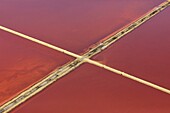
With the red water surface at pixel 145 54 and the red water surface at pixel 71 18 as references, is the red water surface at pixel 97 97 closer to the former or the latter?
the red water surface at pixel 145 54

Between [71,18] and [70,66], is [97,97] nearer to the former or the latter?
[70,66]

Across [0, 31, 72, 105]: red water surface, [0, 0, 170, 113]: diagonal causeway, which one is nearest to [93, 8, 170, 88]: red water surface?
[0, 0, 170, 113]: diagonal causeway

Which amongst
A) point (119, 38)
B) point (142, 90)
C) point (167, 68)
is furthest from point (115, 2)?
point (142, 90)

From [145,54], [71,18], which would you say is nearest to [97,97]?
[145,54]

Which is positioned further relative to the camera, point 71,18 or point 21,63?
point 71,18

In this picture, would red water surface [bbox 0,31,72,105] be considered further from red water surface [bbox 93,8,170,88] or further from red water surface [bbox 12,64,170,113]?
red water surface [bbox 93,8,170,88]

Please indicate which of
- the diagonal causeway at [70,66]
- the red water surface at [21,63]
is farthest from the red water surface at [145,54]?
the red water surface at [21,63]

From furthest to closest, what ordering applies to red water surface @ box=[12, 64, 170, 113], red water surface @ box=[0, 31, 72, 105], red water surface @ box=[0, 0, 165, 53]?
1. red water surface @ box=[0, 0, 165, 53]
2. red water surface @ box=[0, 31, 72, 105]
3. red water surface @ box=[12, 64, 170, 113]
